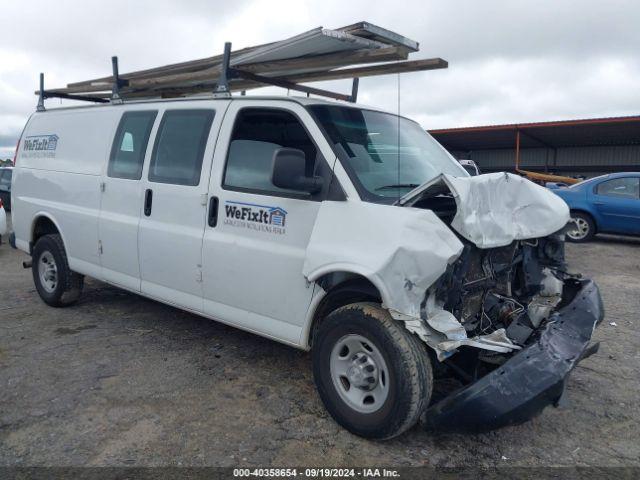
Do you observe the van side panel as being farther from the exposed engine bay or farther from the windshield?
the exposed engine bay

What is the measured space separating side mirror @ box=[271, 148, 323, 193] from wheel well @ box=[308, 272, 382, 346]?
23.7 inches

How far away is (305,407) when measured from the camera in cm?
373

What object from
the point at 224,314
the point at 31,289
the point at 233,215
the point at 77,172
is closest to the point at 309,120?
the point at 233,215

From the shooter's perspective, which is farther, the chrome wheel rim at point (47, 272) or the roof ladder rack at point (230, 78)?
the chrome wheel rim at point (47, 272)

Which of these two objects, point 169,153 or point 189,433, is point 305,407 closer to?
point 189,433

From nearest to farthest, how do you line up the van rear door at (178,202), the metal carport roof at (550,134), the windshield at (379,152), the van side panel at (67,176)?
the windshield at (379,152), the van rear door at (178,202), the van side panel at (67,176), the metal carport roof at (550,134)

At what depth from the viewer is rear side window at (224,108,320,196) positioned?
3766 mm

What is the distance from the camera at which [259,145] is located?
13.0ft

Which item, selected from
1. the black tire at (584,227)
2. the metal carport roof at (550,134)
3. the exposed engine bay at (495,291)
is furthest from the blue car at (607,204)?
the exposed engine bay at (495,291)

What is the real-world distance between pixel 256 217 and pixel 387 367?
4.64 feet

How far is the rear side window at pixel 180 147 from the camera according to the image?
431 cm

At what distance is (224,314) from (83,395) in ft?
3.69

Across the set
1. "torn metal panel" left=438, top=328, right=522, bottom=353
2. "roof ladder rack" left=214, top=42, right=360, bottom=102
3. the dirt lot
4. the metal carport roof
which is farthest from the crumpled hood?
the metal carport roof

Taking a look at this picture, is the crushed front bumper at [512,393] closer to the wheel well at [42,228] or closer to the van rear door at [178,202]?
the van rear door at [178,202]
